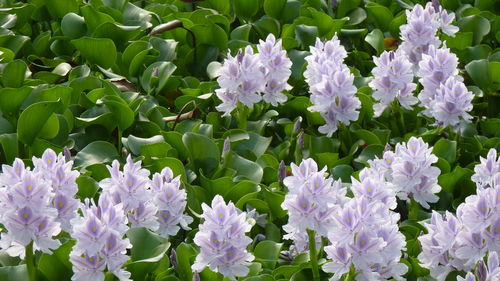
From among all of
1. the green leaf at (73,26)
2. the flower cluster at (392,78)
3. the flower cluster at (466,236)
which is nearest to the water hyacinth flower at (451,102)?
the flower cluster at (392,78)

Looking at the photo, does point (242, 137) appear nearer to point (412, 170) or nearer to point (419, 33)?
point (412, 170)

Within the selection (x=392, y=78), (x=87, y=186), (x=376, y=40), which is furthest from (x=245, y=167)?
(x=376, y=40)

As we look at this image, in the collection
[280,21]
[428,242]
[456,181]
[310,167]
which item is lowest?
[280,21]

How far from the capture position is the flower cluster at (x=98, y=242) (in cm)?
233

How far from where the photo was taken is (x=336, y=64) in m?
3.71

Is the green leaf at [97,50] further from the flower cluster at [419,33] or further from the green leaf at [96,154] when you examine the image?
the flower cluster at [419,33]

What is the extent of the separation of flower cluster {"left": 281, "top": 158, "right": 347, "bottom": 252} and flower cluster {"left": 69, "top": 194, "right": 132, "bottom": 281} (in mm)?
443

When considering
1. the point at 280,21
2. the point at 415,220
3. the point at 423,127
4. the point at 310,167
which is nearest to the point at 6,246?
the point at 310,167

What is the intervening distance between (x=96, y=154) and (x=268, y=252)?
34.3 inches

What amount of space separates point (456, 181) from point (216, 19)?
1.71 meters

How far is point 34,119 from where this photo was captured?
134 inches

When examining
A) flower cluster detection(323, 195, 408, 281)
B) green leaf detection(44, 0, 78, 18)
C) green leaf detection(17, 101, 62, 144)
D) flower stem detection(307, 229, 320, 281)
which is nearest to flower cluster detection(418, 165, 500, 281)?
flower cluster detection(323, 195, 408, 281)

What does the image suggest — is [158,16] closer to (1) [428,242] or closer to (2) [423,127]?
(2) [423,127]

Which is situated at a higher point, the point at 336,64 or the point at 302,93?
the point at 336,64
